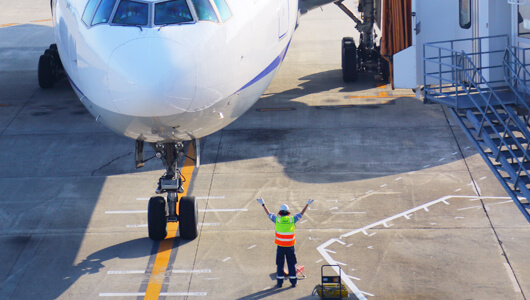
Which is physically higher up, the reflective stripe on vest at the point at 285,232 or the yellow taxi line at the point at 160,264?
the reflective stripe on vest at the point at 285,232

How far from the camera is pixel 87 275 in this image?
532 inches

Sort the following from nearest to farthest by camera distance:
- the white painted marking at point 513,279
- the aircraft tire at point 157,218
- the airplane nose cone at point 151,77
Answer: the airplane nose cone at point 151,77 < the white painted marking at point 513,279 < the aircraft tire at point 157,218

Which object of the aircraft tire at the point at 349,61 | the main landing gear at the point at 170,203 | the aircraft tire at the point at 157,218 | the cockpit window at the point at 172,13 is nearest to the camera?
the cockpit window at the point at 172,13

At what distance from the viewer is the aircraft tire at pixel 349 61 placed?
2322cm

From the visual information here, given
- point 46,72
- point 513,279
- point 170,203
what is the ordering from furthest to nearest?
1. point 46,72
2. point 170,203
3. point 513,279

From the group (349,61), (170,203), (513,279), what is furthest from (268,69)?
(349,61)

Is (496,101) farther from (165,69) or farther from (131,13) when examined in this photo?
(131,13)

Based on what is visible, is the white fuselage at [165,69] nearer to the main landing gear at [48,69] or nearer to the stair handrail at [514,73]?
the stair handrail at [514,73]

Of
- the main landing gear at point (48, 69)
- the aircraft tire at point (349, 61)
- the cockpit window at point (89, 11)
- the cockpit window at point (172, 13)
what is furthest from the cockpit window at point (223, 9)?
the main landing gear at point (48, 69)

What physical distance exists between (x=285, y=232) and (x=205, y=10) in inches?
150

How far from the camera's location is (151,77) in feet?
35.6

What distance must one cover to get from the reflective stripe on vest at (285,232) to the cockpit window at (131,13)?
395cm

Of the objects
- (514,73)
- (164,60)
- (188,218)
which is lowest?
(188,218)

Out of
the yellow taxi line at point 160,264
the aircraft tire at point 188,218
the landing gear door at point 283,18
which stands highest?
the landing gear door at point 283,18
